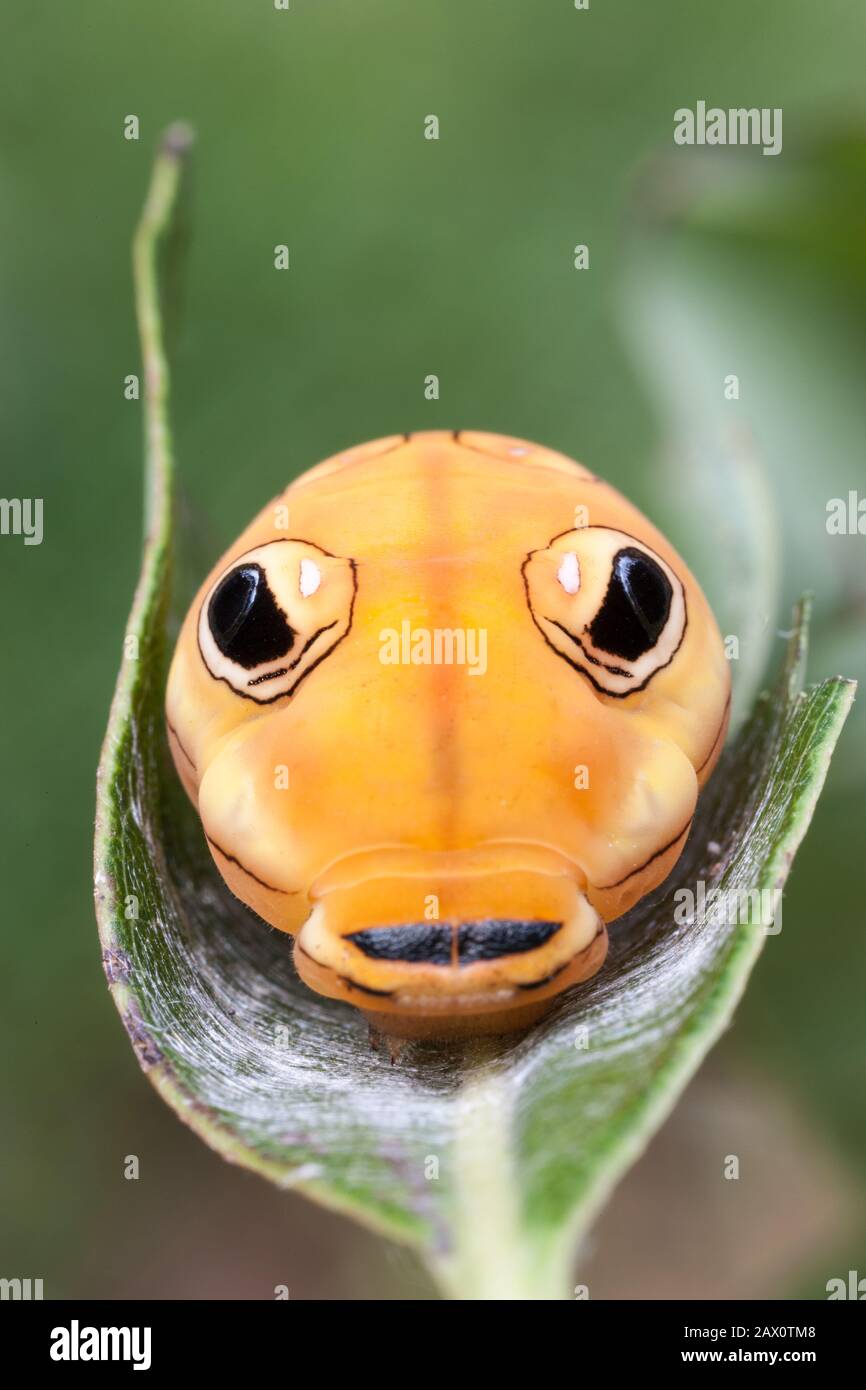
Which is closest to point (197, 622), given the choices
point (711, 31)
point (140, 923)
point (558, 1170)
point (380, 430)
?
point (140, 923)

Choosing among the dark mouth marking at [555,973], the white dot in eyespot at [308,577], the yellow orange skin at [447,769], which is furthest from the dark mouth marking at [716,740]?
the white dot in eyespot at [308,577]

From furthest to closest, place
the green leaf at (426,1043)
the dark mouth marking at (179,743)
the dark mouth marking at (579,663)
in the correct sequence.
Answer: the dark mouth marking at (179,743) → the dark mouth marking at (579,663) → the green leaf at (426,1043)

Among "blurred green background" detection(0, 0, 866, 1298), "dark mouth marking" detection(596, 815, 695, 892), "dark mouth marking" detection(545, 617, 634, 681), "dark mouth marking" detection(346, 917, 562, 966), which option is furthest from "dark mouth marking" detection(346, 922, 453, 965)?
"blurred green background" detection(0, 0, 866, 1298)

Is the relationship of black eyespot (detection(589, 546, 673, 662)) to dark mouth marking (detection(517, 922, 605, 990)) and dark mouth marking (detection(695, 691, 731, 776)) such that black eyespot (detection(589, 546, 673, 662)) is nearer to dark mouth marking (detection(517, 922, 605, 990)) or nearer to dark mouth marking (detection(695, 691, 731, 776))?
dark mouth marking (detection(695, 691, 731, 776))

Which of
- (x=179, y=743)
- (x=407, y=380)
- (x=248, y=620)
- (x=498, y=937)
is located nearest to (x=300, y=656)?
(x=248, y=620)

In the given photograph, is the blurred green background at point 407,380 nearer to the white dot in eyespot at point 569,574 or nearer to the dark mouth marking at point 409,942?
the white dot in eyespot at point 569,574

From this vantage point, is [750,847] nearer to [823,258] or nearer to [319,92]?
[823,258]
